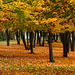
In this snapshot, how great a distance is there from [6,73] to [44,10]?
6.66 m

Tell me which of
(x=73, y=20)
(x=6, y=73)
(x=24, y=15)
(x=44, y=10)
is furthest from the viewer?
(x=73, y=20)

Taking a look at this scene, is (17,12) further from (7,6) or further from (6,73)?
(6,73)

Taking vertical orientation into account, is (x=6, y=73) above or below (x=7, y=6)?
below

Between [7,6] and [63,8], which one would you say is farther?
[63,8]

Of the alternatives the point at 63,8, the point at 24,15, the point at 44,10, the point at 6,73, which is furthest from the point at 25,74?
the point at 63,8

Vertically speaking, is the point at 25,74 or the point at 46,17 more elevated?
the point at 46,17

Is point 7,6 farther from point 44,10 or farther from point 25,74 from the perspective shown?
point 25,74

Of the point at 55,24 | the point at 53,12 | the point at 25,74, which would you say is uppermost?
the point at 53,12

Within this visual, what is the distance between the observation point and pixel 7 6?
13172mm

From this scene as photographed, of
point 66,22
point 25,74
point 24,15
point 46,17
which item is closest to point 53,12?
point 46,17

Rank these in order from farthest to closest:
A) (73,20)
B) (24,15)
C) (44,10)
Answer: (73,20) → (44,10) → (24,15)

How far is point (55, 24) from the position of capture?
1504 cm

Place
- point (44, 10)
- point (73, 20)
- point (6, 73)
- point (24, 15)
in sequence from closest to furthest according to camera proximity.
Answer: point (6, 73) → point (24, 15) → point (44, 10) → point (73, 20)

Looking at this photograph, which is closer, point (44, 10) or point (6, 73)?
point (6, 73)
